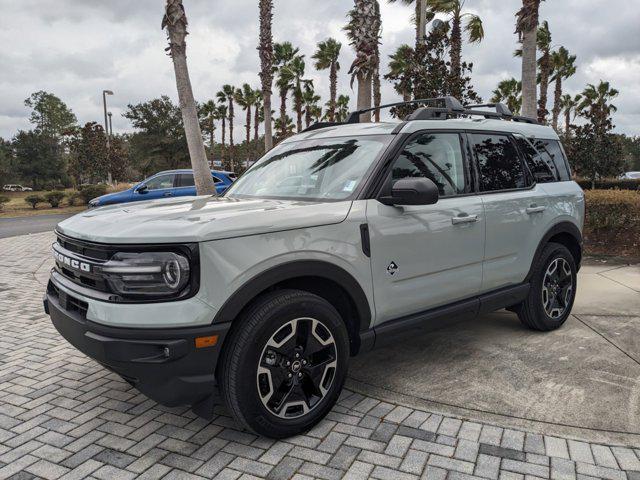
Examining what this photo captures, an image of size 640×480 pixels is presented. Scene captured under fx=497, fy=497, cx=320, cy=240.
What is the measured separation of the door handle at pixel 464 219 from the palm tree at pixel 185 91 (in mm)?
7592

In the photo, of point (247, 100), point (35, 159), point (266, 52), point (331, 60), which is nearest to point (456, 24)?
point (266, 52)

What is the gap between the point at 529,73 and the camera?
10.2 m

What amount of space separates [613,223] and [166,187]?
11217 millimetres

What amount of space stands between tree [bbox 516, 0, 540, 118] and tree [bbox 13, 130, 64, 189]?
5750 cm

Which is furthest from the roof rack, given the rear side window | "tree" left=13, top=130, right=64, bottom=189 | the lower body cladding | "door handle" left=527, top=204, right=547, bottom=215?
"tree" left=13, top=130, right=64, bottom=189

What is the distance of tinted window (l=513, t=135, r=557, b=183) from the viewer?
4.53 metres

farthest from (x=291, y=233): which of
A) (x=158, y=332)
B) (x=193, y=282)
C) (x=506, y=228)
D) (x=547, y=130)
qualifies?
(x=547, y=130)

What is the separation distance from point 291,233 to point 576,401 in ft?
7.40

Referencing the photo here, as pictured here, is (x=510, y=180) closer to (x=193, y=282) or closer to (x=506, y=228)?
(x=506, y=228)

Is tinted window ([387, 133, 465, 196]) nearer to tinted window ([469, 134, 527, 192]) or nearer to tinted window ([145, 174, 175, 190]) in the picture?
tinted window ([469, 134, 527, 192])

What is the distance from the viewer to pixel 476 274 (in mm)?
3891

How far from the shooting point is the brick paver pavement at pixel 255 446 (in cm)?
264

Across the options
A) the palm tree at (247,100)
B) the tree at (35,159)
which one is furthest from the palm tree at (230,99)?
the tree at (35,159)

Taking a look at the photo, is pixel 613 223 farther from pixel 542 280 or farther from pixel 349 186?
pixel 349 186
